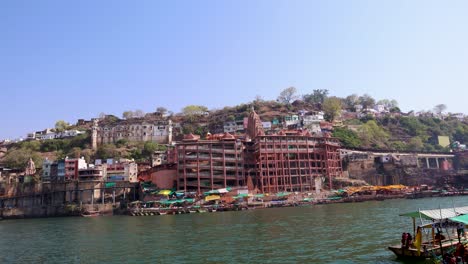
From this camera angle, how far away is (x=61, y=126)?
157750mm

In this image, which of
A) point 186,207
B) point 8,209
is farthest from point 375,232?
point 8,209

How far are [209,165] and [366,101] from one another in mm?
125814

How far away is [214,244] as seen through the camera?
3294cm

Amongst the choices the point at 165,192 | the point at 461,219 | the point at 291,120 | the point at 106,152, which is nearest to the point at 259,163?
the point at 165,192

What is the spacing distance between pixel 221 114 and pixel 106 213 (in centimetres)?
8134

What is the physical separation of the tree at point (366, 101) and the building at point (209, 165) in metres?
110

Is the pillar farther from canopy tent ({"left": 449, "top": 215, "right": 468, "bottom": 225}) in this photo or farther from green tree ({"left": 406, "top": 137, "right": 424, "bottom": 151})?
canopy tent ({"left": 449, "top": 215, "right": 468, "bottom": 225})

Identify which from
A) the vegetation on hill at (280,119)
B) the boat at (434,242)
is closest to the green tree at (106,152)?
the vegetation on hill at (280,119)

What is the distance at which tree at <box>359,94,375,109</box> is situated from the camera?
7411 inches

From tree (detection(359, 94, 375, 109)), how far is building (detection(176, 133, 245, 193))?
109984 mm

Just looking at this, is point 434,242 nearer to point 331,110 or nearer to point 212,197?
point 212,197

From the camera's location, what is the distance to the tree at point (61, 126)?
153000 millimetres

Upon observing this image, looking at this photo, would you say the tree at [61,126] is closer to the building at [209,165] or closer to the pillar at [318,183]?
the building at [209,165]

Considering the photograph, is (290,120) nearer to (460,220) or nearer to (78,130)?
(78,130)
